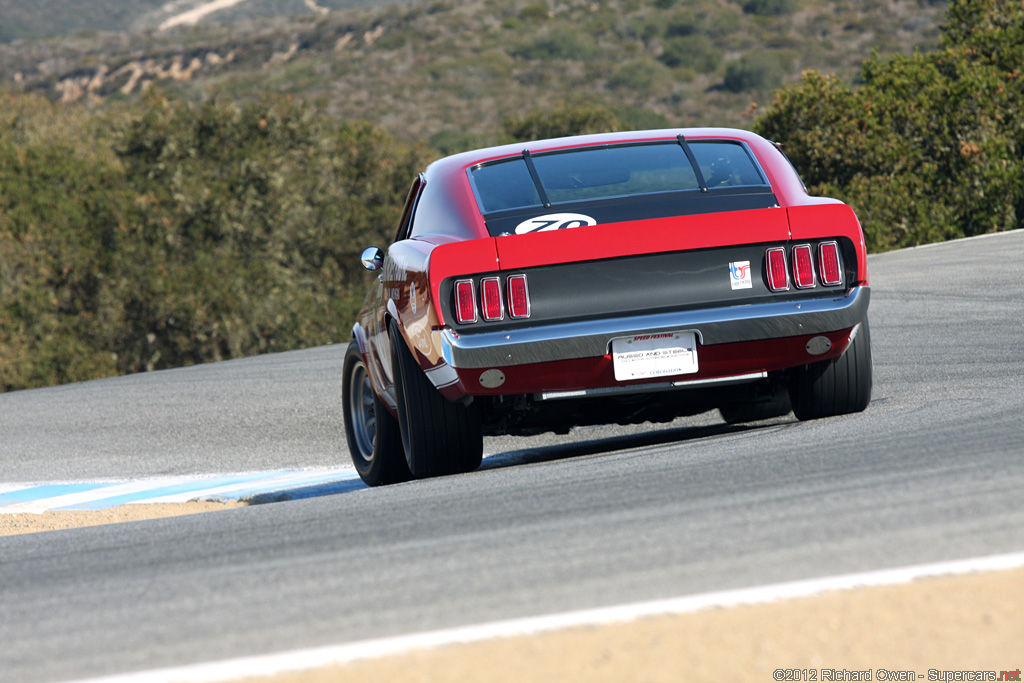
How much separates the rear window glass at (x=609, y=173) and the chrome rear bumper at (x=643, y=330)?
702mm

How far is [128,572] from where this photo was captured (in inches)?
172

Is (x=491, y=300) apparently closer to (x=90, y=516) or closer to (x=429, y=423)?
(x=429, y=423)

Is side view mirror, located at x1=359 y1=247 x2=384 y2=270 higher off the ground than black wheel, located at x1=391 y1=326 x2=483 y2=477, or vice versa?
side view mirror, located at x1=359 y1=247 x2=384 y2=270

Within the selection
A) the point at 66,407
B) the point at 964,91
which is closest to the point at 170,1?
the point at 964,91

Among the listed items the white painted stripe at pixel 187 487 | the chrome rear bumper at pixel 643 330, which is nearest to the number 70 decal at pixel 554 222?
the chrome rear bumper at pixel 643 330

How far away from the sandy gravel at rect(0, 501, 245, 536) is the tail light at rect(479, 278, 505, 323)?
222cm

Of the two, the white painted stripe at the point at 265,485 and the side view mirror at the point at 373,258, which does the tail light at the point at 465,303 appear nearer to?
the side view mirror at the point at 373,258

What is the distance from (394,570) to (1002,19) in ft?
111

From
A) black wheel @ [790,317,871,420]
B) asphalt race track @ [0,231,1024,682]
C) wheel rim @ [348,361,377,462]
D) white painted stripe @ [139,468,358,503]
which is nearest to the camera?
asphalt race track @ [0,231,1024,682]

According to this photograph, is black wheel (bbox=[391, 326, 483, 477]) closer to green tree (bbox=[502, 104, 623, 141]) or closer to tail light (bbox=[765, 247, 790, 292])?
tail light (bbox=[765, 247, 790, 292])

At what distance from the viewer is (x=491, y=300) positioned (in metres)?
5.70

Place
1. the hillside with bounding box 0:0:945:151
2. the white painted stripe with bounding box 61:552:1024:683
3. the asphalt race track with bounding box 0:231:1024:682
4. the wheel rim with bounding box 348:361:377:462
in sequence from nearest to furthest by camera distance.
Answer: the white painted stripe with bounding box 61:552:1024:683
the asphalt race track with bounding box 0:231:1024:682
the wheel rim with bounding box 348:361:377:462
the hillside with bounding box 0:0:945:151

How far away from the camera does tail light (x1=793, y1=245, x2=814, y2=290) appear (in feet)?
19.2

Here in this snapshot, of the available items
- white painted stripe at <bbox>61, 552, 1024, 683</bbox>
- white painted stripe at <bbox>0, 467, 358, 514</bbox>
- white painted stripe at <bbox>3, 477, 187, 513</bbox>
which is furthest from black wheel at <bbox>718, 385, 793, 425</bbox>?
white painted stripe at <bbox>61, 552, 1024, 683</bbox>
